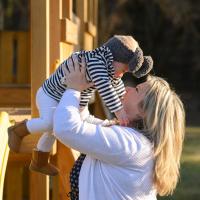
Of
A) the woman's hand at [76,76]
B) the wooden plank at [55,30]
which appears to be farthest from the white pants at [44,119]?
the wooden plank at [55,30]

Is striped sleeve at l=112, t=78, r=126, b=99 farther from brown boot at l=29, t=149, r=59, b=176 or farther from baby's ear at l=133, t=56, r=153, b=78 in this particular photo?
brown boot at l=29, t=149, r=59, b=176

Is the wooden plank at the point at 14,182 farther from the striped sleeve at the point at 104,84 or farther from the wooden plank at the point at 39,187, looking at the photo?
the striped sleeve at the point at 104,84

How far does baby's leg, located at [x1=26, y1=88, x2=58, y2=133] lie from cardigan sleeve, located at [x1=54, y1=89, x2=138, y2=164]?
4.22 ft

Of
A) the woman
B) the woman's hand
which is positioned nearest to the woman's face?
the woman

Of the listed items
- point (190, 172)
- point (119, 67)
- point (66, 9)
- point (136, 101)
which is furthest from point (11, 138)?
point (190, 172)

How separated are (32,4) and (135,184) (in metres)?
2.01

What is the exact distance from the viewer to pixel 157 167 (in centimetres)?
367

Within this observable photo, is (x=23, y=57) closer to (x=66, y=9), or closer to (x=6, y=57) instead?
(x=6, y=57)

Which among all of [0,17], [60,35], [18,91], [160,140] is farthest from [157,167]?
[0,17]

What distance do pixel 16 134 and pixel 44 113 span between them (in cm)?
29

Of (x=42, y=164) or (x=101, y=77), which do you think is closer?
(x=101, y=77)

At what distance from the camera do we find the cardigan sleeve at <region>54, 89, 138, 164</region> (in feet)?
11.8

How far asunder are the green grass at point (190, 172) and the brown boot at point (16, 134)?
12.5 ft

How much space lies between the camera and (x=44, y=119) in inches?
195
